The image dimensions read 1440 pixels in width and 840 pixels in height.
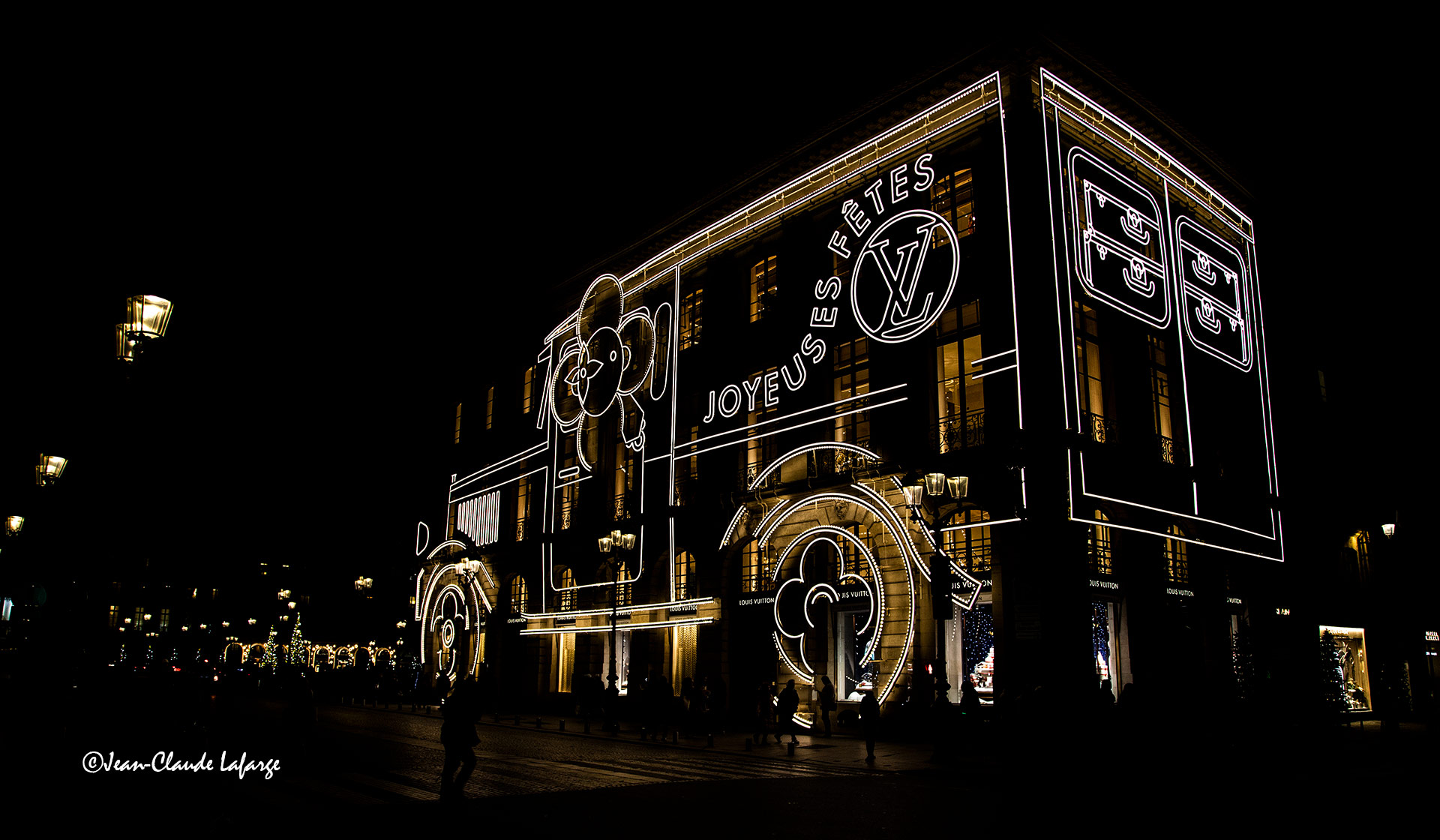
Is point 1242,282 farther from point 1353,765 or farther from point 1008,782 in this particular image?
point 1008,782

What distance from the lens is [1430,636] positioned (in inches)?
1443

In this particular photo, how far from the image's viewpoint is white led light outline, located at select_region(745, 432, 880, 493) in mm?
28223

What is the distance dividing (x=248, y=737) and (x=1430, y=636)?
1512 inches

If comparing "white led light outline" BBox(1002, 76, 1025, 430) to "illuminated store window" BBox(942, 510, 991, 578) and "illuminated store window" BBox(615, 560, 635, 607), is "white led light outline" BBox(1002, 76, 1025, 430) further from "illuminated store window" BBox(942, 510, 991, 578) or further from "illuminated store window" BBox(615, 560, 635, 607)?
"illuminated store window" BBox(615, 560, 635, 607)

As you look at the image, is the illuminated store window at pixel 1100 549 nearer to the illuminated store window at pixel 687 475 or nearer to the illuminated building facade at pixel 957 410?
the illuminated building facade at pixel 957 410

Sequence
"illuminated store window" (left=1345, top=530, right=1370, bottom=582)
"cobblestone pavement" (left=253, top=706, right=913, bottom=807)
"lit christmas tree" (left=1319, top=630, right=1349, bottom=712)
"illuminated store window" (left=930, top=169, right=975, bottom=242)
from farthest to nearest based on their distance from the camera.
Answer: "illuminated store window" (left=1345, top=530, right=1370, bottom=582) → "illuminated store window" (left=930, top=169, right=975, bottom=242) → "lit christmas tree" (left=1319, top=630, right=1349, bottom=712) → "cobblestone pavement" (left=253, top=706, right=913, bottom=807)

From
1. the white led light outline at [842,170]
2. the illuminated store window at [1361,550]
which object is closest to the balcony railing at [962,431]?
the white led light outline at [842,170]

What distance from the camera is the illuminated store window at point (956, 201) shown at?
94.9 feet

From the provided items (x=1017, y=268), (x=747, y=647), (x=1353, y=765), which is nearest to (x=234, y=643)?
(x=747, y=647)

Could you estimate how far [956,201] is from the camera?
29.5 metres

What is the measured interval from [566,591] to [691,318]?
1192 centimetres

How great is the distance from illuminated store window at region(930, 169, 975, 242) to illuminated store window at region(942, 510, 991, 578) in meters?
7.67

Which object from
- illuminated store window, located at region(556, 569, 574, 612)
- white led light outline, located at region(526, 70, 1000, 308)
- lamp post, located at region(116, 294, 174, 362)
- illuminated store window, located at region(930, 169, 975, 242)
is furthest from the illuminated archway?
lamp post, located at region(116, 294, 174, 362)

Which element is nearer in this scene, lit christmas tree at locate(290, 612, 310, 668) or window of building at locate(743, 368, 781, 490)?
window of building at locate(743, 368, 781, 490)
